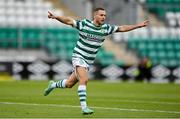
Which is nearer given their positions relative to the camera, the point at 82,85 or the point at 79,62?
the point at 82,85

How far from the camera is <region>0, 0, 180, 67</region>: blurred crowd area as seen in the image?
35.1 meters

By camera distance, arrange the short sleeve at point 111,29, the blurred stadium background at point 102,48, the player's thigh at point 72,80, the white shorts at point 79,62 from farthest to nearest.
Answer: the blurred stadium background at point 102,48 → the player's thigh at point 72,80 → the short sleeve at point 111,29 → the white shorts at point 79,62

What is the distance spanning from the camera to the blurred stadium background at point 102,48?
33500 mm

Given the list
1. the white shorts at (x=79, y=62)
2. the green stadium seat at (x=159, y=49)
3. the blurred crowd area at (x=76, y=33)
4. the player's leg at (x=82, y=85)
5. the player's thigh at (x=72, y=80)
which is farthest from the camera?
the green stadium seat at (x=159, y=49)

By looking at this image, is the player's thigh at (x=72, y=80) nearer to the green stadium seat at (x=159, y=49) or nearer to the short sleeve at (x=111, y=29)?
the short sleeve at (x=111, y=29)

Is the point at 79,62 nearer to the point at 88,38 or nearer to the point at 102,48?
the point at 88,38

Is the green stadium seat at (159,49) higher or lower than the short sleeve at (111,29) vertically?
lower

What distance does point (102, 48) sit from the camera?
36.5 metres

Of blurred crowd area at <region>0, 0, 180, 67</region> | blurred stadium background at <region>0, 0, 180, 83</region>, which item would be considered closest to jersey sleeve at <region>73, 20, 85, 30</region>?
blurred stadium background at <region>0, 0, 180, 83</region>

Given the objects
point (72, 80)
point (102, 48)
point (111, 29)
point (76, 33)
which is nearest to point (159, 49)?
point (102, 48)

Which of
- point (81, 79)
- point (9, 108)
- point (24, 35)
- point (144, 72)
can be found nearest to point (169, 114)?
point (81, 79)

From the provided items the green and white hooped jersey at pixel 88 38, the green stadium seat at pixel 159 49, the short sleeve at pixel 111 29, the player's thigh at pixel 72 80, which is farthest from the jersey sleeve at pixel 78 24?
the green stadium seat at pixel 159 49

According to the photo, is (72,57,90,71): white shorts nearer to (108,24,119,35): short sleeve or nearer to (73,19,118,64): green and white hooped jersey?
(73,19,118,64): green and white hooped jersey

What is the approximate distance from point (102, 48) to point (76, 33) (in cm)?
154
